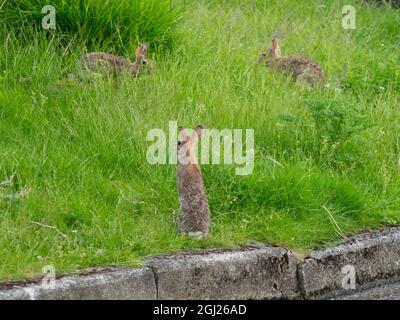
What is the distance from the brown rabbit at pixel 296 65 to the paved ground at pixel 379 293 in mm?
2160

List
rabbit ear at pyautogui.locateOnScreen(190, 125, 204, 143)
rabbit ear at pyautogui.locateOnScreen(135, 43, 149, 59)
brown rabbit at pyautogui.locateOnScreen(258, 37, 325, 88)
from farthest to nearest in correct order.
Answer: brown rabbit at pyautogui.locateOnScreen(258, 37, 325, 88) < rabbit ear at pyautogui.locateOnScreen(135, 43, 149, 59) < rabbit ear at pyautogui.locateOnScreen(190, 125, 204, 143)

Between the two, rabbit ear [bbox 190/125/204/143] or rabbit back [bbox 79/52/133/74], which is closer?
rabbit ear [bbox 190/125/204/143]

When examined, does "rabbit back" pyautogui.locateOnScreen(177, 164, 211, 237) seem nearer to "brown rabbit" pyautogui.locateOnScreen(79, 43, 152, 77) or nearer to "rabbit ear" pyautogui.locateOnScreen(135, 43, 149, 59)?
"brown rabbit" pyautogui.locateOnScreen(79, 43, 152, 77)

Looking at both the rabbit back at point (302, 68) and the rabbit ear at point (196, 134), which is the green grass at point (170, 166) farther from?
the rabbit ear at point (196, 134)

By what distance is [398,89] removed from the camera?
27.2ft

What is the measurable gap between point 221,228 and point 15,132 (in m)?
1.53

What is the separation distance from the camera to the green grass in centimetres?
561

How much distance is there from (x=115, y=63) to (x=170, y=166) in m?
1.30

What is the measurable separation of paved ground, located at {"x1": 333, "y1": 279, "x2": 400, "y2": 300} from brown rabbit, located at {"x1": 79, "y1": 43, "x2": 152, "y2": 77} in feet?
7.79

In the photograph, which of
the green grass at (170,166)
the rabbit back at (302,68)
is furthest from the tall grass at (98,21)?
the rabbit back at (302,68)

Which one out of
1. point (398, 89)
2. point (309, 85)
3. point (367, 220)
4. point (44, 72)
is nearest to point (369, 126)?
point (367, 220)

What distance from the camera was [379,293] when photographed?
589 centimetres

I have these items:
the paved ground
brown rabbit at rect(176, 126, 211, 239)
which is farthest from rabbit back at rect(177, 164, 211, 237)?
the paved ground

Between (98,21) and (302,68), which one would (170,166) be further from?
(302,68)
